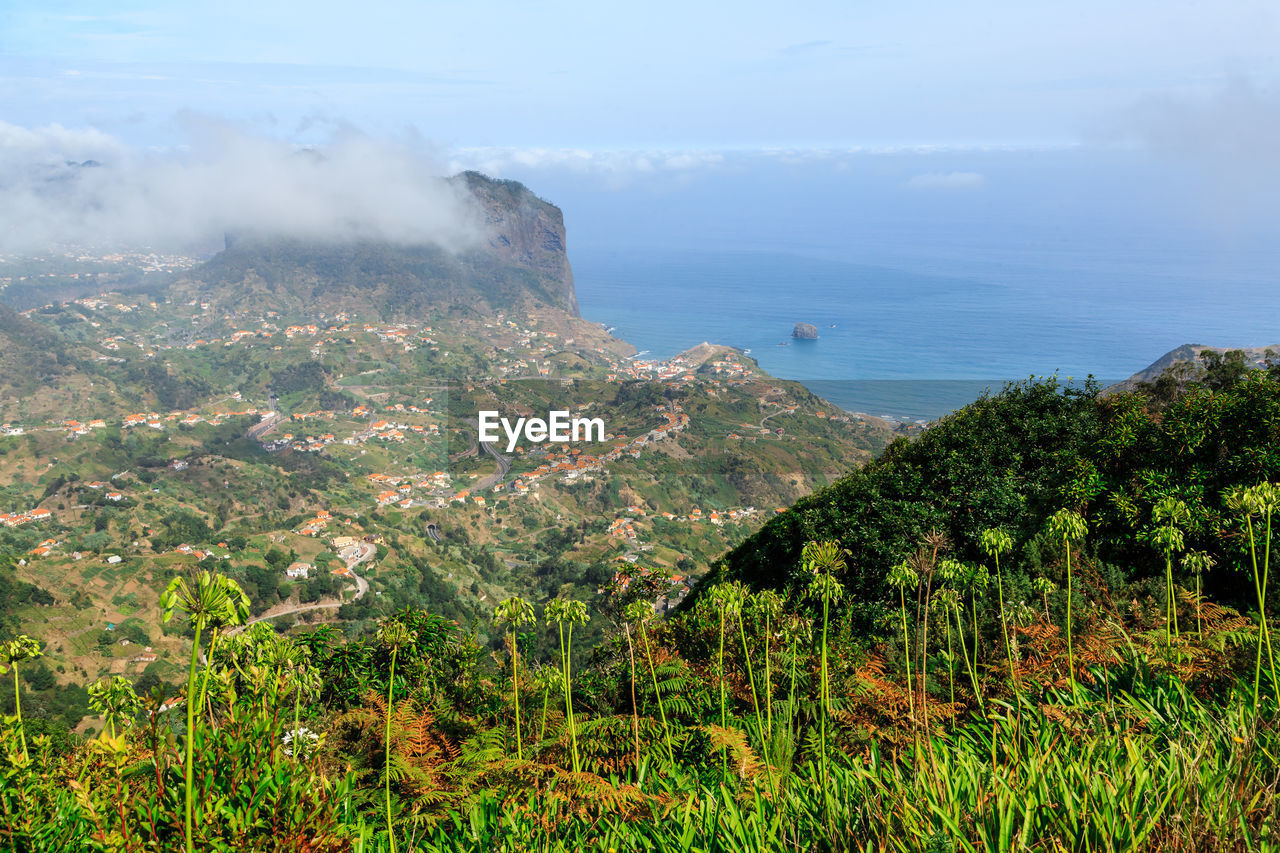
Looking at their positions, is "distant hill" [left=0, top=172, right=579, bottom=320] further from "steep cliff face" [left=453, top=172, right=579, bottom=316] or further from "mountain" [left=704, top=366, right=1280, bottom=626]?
"mountain" [left=704, top=366, right=1280, bottom=626]

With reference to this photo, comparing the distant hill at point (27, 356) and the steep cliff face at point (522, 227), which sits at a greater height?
the steep cliff face at point (522, 227)

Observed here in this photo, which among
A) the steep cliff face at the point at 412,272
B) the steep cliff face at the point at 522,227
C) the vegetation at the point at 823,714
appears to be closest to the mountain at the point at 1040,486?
the vegetation at the point at 823,714

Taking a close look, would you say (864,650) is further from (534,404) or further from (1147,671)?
(534,404)

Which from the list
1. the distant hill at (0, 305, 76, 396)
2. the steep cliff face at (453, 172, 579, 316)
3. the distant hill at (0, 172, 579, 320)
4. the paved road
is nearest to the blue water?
the steep cliff face at (453, 172, 579, 316)

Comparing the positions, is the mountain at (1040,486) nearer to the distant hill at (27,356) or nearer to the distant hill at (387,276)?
the distant hill at (27,356)

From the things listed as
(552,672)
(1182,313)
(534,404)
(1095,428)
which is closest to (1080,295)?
(1182,313)

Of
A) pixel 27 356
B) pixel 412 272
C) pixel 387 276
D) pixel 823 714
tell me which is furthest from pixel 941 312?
pixel 27 356

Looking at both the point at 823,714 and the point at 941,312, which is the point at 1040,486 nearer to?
the point at 823,714

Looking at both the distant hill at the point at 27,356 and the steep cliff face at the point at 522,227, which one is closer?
the distant hill at the point at 27,356
